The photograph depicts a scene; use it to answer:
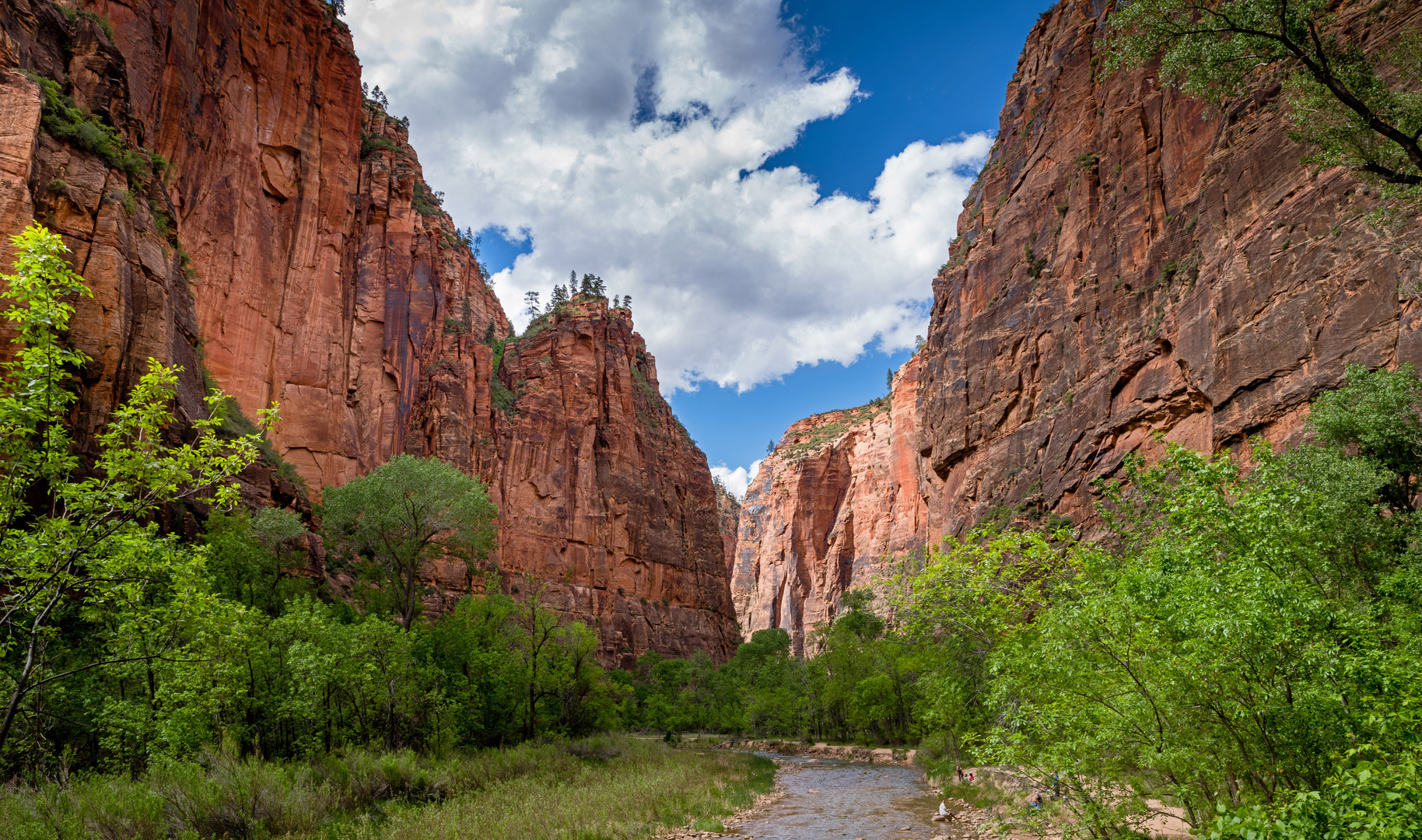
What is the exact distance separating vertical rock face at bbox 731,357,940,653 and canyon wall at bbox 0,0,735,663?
17.8m

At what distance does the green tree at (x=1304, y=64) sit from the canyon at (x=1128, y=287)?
433 cm

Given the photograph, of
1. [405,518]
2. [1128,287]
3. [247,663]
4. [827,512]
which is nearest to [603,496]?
[827,512]

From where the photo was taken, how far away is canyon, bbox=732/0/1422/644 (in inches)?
1022

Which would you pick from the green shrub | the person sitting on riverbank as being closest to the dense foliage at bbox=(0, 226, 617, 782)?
the green shrub

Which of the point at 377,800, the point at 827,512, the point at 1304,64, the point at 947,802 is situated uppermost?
the point at 827,512

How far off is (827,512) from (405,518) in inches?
3756

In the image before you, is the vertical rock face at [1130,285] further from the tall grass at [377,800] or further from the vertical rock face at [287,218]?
the vertical rock face at [287,218]

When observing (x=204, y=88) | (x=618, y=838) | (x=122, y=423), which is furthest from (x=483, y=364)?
(x=122, y=423)

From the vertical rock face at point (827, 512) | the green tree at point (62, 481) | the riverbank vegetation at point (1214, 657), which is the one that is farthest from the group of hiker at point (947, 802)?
the vertical rock face at point (827, 512)

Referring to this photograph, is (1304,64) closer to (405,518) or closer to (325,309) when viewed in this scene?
(405,518)

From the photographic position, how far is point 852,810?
23516 millimetres

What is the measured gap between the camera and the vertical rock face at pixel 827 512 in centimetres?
9250

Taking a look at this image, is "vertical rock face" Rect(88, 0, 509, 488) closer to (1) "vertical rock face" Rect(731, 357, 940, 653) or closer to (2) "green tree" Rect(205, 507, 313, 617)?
(2) "green tree" Rect(205, 507, 313, 617)

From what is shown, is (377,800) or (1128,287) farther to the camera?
(1128,287)
